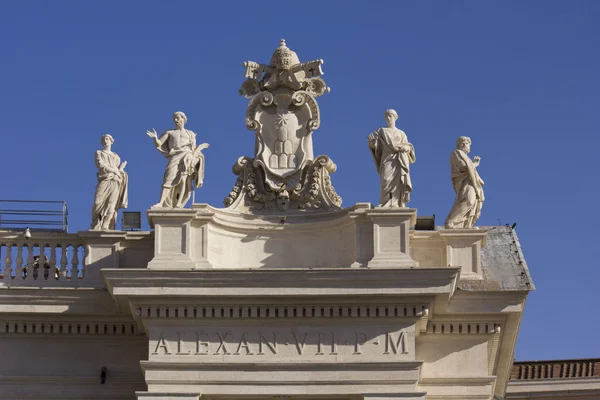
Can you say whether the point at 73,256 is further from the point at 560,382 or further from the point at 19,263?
the point at 560,382

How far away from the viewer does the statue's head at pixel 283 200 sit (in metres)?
41.1

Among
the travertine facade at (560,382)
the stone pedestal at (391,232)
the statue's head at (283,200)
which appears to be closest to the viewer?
the stone pedestal at (391,232)

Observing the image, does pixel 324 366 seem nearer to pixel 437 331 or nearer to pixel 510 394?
pixel 437 331

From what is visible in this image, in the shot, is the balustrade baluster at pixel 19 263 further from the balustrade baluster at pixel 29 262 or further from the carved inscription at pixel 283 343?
the carved inscription at pixel 283 343

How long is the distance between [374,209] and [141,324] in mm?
5036

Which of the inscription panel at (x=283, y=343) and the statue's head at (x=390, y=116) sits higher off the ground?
the statue's head at (x=390, y=116)

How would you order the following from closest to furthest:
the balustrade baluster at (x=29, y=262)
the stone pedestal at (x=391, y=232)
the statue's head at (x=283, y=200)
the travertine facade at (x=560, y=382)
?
the stone pedestal at (x=391, y=232) < the balustrade baluster at (x=29, y=262) < the statue's head at (x=283, y=200) < the travertine facade at (x=560, y=382)

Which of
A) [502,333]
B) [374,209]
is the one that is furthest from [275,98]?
[502,333]

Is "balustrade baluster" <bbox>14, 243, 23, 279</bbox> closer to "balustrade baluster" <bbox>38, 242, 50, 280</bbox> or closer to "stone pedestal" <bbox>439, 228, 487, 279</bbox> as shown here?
"balustrade baluster" <bbox>38, 242, 50, 280</bbox>

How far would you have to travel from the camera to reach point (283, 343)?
3909 cm

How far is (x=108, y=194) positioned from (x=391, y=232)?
5777 mm

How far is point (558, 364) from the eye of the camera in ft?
169

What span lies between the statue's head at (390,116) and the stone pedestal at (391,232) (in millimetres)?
2231

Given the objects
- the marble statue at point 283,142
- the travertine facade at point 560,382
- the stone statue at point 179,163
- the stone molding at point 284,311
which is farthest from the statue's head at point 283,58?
the travertine facade at point 560,382
